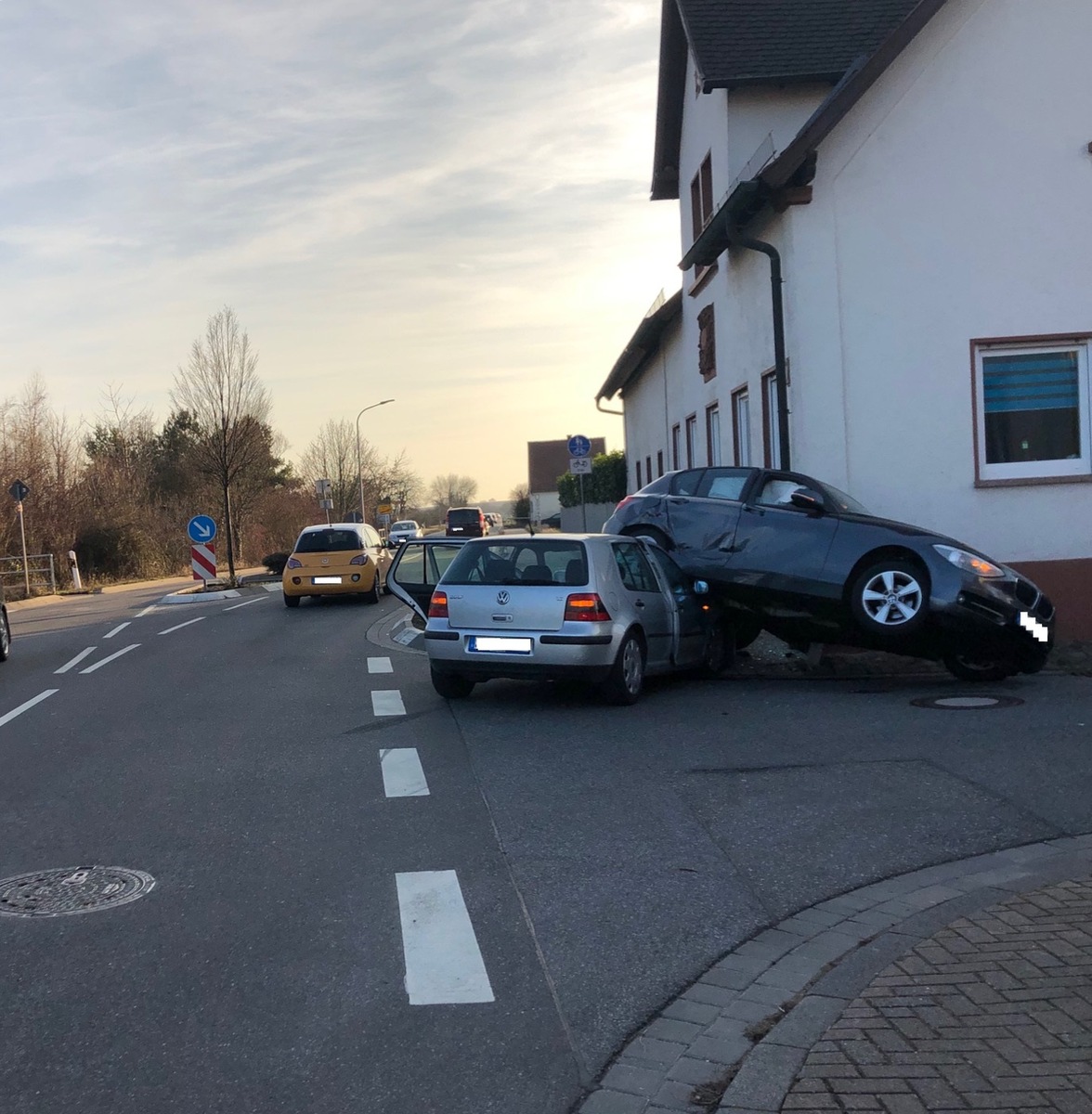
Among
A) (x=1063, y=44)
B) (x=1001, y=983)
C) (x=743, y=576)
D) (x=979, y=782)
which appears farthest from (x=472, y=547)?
(x=1063, y=44)

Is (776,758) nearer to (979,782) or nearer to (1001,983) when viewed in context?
(979,782)

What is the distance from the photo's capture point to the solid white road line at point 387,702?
36.1 feet

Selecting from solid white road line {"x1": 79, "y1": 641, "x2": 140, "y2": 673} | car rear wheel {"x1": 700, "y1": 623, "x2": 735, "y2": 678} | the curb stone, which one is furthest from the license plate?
solid white road line {"x1": 79, "y1": 641, "x2": 140, "y2": 673}

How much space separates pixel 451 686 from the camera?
1148cm

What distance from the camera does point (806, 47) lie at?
16.7 meters

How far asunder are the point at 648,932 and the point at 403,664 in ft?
32.1

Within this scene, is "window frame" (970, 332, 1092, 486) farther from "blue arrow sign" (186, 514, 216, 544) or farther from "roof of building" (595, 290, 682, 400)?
"blue arrow sign" (186, 514, 216, 544)

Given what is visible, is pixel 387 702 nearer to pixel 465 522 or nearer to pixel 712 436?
pixel 712 436

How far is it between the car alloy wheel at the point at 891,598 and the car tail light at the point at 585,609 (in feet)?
7.84

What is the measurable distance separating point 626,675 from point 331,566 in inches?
597

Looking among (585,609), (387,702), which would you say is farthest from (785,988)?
(387,702)

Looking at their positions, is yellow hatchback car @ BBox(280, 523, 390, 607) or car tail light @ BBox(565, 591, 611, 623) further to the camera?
yellow hatchback car @ BBox(280, 523, 390, 607)

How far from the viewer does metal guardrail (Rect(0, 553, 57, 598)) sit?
3531 cm

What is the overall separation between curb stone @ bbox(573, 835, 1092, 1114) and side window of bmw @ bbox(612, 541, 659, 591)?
540 centimetres
